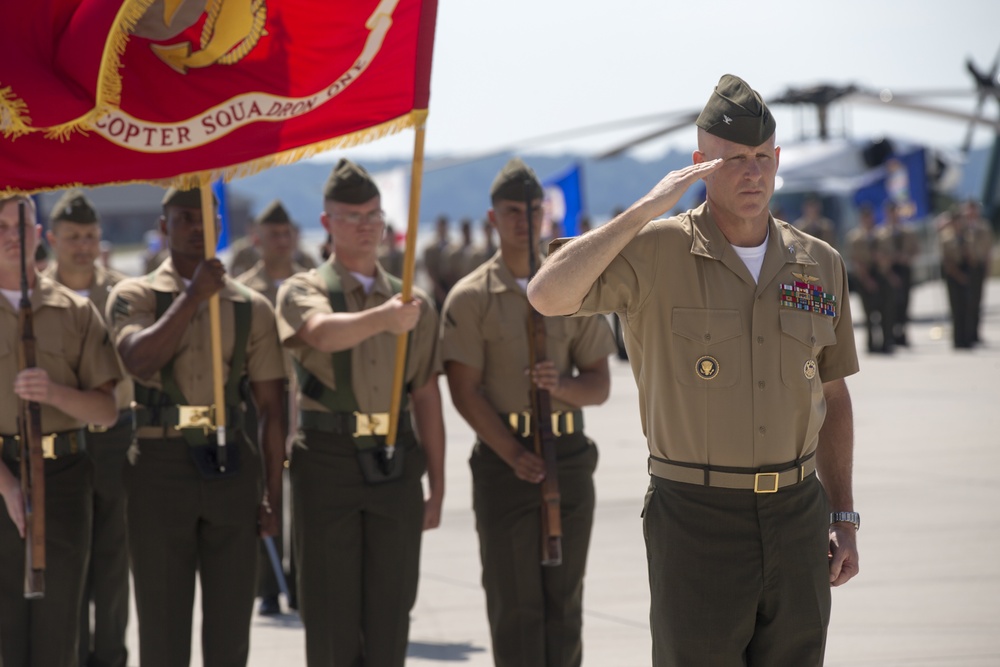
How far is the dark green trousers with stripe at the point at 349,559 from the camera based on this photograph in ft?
16.8

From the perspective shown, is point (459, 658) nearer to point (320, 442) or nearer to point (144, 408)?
point (320, 442)

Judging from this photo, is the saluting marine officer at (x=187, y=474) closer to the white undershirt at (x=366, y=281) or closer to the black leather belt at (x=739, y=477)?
the white undershirt at (x=366, y=281)

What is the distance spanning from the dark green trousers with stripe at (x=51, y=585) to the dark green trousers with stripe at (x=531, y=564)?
1596 mm

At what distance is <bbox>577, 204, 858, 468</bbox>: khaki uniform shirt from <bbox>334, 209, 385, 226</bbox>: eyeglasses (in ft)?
6.37

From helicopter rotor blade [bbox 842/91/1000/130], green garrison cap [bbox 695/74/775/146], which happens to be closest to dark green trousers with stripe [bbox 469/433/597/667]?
green garrison cap [bbox 695/74/775/146]

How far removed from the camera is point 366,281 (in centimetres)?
544

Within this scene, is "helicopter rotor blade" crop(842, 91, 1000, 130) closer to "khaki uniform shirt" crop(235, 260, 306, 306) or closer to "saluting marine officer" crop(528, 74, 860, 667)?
"khaki uniform shirt" crop(235, 260, 306, 306)

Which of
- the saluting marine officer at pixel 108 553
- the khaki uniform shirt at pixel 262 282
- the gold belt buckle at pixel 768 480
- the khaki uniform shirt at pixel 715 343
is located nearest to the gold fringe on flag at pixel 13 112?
the saluting marine officer at pixel 108 553

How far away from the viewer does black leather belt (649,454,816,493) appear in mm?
3506

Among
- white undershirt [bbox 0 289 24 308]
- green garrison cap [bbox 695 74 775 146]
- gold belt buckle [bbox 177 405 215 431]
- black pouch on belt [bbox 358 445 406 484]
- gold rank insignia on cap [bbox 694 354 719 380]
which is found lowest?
black pouch on belt [bbox 358 445 406 484]

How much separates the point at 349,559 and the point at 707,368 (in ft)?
6.94

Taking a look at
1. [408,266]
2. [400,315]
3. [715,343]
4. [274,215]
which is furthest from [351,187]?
[274,215]

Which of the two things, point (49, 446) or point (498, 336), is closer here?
point (49, 446)

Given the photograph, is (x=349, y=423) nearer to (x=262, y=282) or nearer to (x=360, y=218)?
(x=360, y=218)
